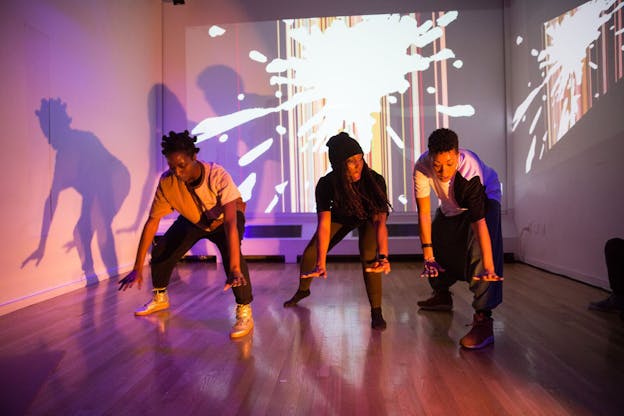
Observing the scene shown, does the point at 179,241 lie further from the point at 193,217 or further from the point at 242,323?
the point at 242,323

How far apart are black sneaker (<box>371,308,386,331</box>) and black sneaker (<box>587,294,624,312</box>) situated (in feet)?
4.69

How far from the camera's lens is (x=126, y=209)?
4898 mm

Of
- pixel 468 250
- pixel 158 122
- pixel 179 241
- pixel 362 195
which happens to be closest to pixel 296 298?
pixel 179 241

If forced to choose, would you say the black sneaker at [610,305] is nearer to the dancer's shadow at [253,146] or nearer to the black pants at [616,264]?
the black pants at [616,264]

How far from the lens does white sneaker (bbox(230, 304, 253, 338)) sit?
2.29m

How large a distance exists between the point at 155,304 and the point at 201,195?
3.17 ft

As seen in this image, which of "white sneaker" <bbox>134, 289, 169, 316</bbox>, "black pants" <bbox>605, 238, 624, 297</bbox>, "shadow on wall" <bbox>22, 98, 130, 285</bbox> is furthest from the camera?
"shadow on wall" <bbox>22, 98, 130, 285</bbox>

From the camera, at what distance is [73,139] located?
3854 mm

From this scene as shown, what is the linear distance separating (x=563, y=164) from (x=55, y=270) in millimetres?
4608

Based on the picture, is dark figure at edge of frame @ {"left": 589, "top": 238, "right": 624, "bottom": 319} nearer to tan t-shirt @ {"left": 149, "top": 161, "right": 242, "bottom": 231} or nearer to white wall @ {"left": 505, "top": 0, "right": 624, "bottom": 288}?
white wall @ {"left": 505, "top": 0, "right": 624, "bottom": 288}

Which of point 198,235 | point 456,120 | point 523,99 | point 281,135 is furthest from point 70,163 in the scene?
point 523,99

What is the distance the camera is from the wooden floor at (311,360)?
1470 millimetres

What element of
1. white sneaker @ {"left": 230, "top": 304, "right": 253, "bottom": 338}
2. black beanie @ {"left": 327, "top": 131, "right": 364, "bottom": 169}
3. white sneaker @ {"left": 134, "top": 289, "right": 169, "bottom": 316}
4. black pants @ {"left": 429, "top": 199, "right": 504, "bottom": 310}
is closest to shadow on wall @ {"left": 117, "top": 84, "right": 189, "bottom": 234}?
white sneaker @ {"left": 134, "top": 289, "right": 169, "bottom": 316}

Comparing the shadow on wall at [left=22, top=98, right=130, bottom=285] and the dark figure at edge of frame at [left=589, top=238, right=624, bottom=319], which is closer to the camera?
the dark figure at edge of frame at [left=589, top=238, right=624, bottom=319]
